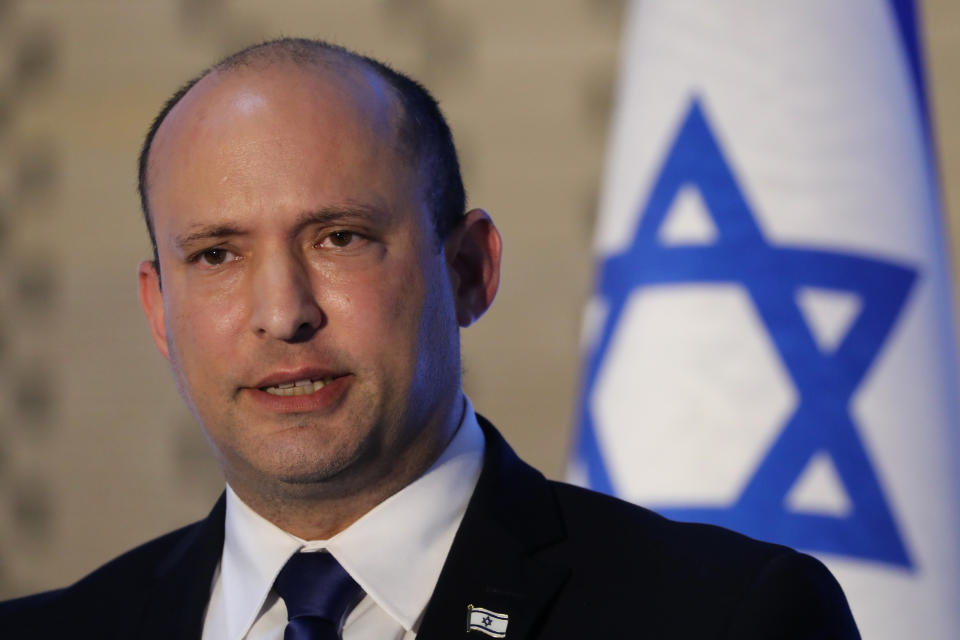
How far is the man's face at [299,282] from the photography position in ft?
4.06

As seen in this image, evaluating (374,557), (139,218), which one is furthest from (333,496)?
(139,218)

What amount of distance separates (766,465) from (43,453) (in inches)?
120

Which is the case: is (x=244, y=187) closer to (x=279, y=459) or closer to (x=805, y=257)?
(x=279, y=459)

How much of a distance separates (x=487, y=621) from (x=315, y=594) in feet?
0.56

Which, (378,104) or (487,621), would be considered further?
(378,104)

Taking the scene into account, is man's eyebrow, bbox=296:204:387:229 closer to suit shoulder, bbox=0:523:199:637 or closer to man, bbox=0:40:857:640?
man, bbox=0:40:857:640

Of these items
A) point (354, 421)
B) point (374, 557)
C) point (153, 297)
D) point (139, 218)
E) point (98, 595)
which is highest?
point (139, 218)

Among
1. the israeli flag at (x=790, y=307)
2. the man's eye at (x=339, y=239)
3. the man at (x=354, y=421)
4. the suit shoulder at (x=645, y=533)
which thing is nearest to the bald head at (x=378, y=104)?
the man at (x=354, y=421)

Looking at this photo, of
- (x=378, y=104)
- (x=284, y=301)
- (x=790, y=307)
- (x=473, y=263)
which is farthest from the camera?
(x=790, y=307)

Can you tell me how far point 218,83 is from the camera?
1332 millimetres

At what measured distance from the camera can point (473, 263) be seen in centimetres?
146

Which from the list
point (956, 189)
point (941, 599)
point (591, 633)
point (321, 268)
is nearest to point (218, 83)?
point (321, 268)

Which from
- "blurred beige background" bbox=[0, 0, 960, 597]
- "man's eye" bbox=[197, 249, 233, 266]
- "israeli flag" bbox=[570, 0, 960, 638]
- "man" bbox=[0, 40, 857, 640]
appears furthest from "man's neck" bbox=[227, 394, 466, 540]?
"blurred beige background" bbox=[0, 0, 960, 597]

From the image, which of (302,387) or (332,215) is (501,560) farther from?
(332,215)
